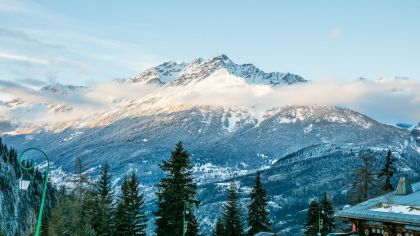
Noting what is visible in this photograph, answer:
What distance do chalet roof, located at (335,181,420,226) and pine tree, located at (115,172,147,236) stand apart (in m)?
37.9

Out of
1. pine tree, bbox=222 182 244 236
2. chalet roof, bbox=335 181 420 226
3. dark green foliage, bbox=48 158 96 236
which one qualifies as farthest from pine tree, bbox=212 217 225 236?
chalet roof, bbox=335 181 420 226

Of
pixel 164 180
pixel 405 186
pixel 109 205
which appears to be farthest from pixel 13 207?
pixel 405 186

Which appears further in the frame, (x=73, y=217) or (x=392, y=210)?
(x=73, y=217)

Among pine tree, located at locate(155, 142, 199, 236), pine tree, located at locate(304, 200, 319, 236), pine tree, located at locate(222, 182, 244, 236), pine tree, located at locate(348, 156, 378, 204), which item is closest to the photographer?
pine tree, located at locate(155, 142, 199, 236)

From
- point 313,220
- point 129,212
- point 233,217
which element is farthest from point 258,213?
point 129,212

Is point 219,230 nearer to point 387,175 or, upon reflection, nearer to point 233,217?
point 233,217

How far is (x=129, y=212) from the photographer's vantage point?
68812mm

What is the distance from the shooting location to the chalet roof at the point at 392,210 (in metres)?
31.9

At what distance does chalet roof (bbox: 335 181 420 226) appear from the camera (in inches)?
1255

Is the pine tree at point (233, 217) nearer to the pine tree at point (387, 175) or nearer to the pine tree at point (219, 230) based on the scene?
the pine tree at point (219, 230)

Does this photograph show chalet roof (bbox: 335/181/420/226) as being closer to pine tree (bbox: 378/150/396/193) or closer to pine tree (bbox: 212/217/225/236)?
pine tree (bbox: 378/150/396/193)

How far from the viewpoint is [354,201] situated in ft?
204

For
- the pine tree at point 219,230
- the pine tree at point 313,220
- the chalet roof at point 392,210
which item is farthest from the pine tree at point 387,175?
the pine tree at point 219,230

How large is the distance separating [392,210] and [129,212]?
41880 millimetres
